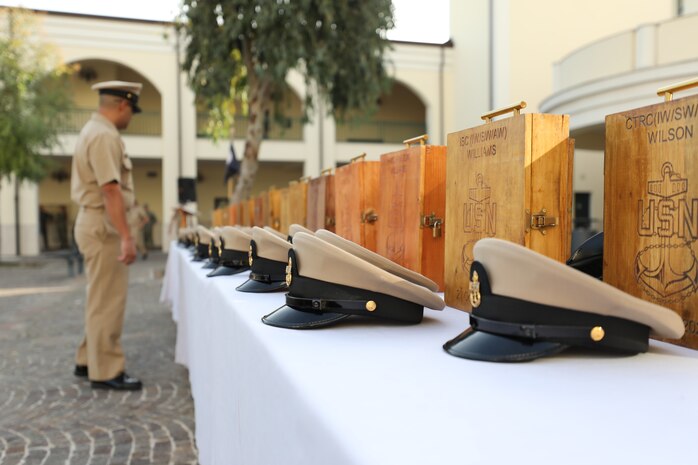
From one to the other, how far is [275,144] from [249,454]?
17146 millimetres

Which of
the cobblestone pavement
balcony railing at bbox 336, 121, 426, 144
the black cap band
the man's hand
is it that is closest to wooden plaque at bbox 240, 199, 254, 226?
the man's hand

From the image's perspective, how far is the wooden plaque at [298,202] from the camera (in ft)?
7.57

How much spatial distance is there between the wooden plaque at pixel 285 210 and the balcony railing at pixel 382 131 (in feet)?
58.7

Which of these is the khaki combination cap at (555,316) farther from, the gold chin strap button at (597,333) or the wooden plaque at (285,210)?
the wooden plaque at (285,210)

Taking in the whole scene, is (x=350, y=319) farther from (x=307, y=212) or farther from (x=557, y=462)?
(x=307, y=212)

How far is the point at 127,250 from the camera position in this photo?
313 centimetres

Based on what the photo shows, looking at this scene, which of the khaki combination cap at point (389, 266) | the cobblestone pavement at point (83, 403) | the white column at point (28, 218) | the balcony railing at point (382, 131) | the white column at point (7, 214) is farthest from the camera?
the balcony railing at point (382, 131)

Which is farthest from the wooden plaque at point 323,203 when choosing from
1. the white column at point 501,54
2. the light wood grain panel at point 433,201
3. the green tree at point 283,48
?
the white column at point 501,54

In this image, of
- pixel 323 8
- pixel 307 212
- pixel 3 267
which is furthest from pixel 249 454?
pixel 3 267

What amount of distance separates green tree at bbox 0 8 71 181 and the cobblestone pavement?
8191 mm

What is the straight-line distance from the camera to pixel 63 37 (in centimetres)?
1543

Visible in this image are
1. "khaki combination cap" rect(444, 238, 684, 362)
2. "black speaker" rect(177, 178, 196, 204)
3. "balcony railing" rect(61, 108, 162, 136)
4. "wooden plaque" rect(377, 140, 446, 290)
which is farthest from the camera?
"balcony railing" rect(61, 108, 162, 136)

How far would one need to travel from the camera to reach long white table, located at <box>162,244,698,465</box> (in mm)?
507

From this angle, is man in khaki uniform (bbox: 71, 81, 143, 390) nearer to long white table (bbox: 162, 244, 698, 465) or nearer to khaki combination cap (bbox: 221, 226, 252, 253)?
khaki combination cap (bbox: 221, 226, 252, 253)
